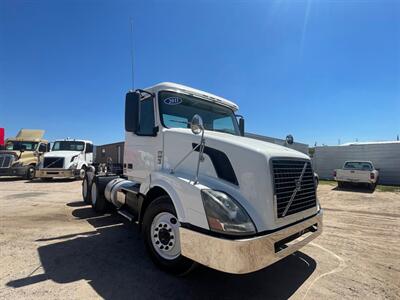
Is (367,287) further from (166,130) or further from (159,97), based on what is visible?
(159,97)

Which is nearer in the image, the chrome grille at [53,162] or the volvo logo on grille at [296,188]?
the volvo logo on grille at [296,188]

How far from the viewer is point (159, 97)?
4.29 metres

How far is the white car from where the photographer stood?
603 inches

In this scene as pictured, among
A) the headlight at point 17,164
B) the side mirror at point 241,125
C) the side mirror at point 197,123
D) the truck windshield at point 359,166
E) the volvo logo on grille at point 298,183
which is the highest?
the side mirror at point 241,125

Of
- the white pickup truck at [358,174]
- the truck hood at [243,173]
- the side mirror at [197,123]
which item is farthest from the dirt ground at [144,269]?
the white pickup truck at [358,174]

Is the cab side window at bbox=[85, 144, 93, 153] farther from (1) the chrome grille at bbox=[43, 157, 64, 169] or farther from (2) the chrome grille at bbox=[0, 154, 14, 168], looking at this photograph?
(2) the chrome grille at bbox=[0, 154, 14, 168]

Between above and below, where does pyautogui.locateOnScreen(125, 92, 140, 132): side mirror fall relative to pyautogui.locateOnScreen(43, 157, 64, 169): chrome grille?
above

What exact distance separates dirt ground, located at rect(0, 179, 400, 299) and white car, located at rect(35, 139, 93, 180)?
9722mm

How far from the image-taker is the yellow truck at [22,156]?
1619cm

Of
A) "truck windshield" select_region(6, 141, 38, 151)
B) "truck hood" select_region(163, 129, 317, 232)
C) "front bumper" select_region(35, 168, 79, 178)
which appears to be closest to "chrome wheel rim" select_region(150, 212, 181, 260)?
"truck hood" select_region(163, 129, 317, 232)

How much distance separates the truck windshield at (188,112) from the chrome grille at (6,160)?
16.2 meters

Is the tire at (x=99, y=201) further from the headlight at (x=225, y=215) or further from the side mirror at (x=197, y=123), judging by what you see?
the headlight at (x=225, y=215)

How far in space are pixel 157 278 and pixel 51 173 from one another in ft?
47.1

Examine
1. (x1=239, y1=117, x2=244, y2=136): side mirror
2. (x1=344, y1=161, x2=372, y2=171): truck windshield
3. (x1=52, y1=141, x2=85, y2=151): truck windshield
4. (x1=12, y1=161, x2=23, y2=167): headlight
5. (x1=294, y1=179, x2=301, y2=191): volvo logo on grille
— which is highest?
(x1=52, y1=141, x2=85, y2=151): truck windshield
